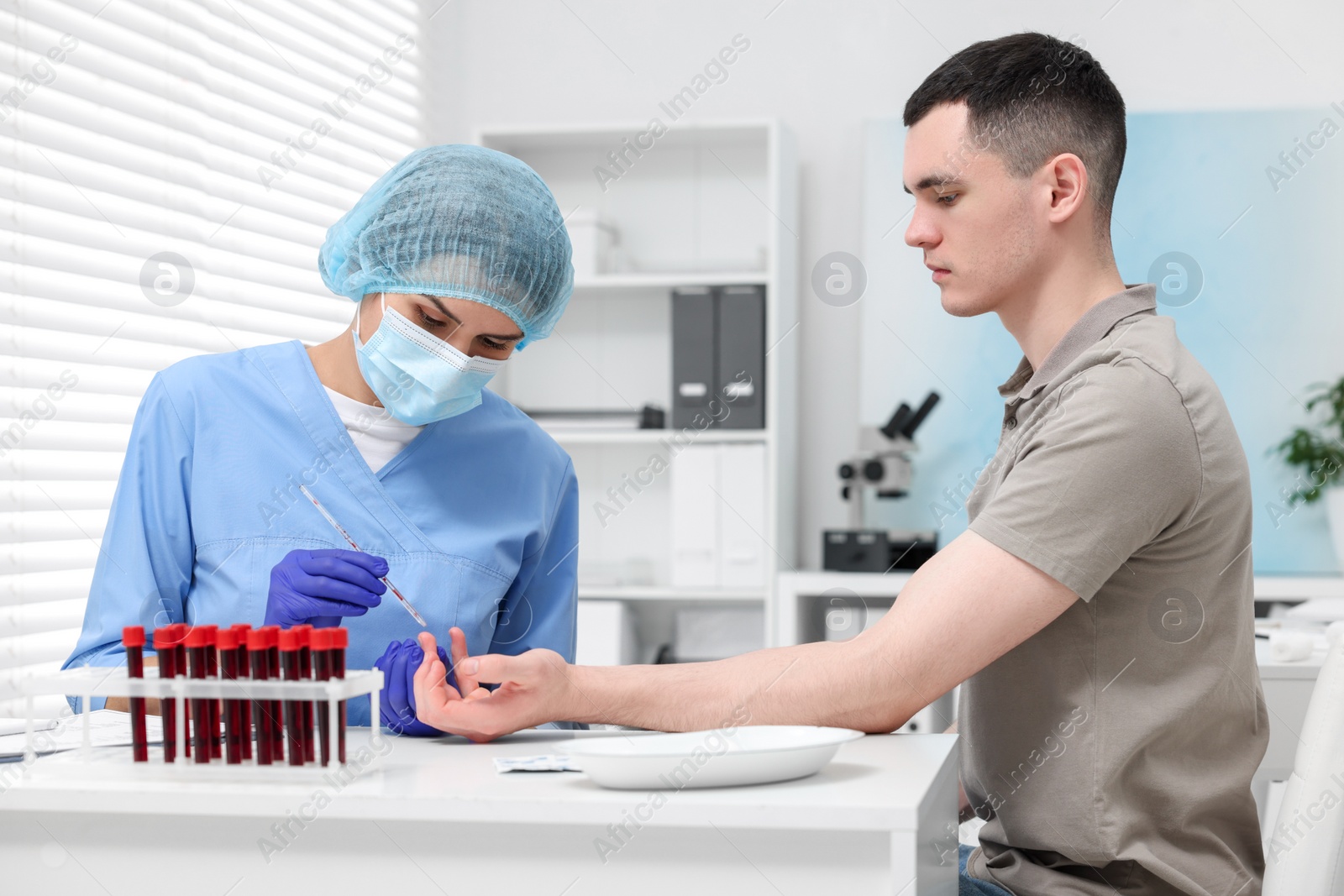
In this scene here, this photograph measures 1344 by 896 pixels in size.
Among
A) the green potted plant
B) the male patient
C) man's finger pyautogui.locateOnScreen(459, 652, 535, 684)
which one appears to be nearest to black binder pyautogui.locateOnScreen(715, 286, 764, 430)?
the green potted plant

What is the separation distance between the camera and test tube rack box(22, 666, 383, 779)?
2.63 ft

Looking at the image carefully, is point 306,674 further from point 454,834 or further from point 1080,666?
point 1080,666

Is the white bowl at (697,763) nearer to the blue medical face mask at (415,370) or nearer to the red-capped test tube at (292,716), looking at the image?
the red-capped test tube at (292,716)

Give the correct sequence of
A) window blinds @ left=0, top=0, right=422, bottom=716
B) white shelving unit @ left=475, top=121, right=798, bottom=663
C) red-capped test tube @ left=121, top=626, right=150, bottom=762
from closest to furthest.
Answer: red-capped test tube @ left=121, top=626, right=150, bottom=762
window blinds @ left=0, top=0, right=422, bottom=716
white shelving unit @ left=475, top=121, right=798, bottom=663

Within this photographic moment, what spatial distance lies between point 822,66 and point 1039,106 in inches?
87.9

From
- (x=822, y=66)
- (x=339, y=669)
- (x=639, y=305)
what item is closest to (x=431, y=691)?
(x=339, y=669)

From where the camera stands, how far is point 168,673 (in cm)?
83

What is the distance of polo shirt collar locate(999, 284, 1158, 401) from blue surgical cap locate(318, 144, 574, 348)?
1.96 feet

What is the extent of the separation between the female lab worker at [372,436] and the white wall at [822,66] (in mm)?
2036

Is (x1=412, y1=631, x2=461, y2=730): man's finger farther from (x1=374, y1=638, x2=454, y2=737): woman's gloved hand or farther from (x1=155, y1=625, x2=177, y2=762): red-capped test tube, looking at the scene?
(x1=155, y1=625, x2=177, y2=762): red-capped test tube

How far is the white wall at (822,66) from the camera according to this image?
3.12m

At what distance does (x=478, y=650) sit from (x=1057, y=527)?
2.49 ft

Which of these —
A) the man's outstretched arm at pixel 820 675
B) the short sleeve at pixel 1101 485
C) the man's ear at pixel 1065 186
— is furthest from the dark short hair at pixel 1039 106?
the man's outstretched arm at pixel 820 675

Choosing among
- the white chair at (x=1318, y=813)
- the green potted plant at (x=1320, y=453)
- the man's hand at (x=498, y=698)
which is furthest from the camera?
the green potted plant at (x=1320, y=453)
